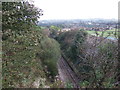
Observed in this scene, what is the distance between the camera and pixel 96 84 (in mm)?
2201

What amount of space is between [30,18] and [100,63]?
236cm

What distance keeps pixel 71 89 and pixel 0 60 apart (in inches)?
77.1

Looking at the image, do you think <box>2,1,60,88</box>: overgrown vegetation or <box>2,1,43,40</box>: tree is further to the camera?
<box>2,1,43,40</box>: tree

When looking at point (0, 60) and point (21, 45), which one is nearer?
point (0, 60)

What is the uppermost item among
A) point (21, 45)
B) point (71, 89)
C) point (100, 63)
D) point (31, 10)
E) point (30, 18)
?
point (31, 10)

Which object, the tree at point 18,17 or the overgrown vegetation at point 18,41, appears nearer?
the overgrown vegetation at point 18,41

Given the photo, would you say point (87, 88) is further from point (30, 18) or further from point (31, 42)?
point (30, 18)

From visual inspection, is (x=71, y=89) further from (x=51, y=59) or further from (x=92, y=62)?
(x=51, y=59)

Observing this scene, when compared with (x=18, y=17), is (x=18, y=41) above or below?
below

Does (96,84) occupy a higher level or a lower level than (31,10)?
lower

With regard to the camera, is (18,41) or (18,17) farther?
(18,17)

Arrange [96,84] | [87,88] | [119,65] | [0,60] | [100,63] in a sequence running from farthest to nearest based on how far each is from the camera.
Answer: [119,65], [0,60], [100,63], [96,84], [87,88]

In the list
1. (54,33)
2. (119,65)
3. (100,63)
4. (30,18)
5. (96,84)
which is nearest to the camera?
(96,84)

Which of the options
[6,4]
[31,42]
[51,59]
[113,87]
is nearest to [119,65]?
[113,87]
